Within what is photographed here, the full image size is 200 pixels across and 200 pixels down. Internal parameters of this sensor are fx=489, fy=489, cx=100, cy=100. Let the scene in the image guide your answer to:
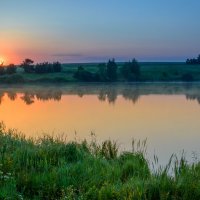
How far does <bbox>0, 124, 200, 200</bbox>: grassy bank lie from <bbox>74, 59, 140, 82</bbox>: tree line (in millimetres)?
61728

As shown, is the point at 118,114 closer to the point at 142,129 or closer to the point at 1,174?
the point at 142,129

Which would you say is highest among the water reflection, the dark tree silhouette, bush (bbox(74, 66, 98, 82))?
the dark tree silhouette

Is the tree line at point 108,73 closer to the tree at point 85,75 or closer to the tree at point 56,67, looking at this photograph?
the tree at point 85,75

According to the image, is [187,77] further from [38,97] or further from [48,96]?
[38,97]

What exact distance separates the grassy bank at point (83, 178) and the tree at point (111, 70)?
200ft

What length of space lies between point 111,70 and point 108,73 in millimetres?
1650

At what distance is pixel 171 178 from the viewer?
621 cm

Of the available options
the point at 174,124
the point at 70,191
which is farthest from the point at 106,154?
the point at 174,124

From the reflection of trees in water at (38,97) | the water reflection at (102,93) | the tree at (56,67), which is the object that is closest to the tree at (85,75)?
the tree at (56,67)

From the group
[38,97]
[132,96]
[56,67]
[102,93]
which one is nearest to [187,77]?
[56,67]

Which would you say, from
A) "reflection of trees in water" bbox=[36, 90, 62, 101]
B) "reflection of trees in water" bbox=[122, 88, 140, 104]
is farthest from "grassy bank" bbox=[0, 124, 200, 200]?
"reflection of trees in water" bbox=[36, 90, 62, 101]

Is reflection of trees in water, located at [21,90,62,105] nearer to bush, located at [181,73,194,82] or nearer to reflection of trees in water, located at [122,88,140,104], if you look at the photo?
reflection of trees in water, located at [122,88,140,104]

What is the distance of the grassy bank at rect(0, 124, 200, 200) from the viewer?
5570 millimetres

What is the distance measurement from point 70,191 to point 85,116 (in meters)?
20.3
